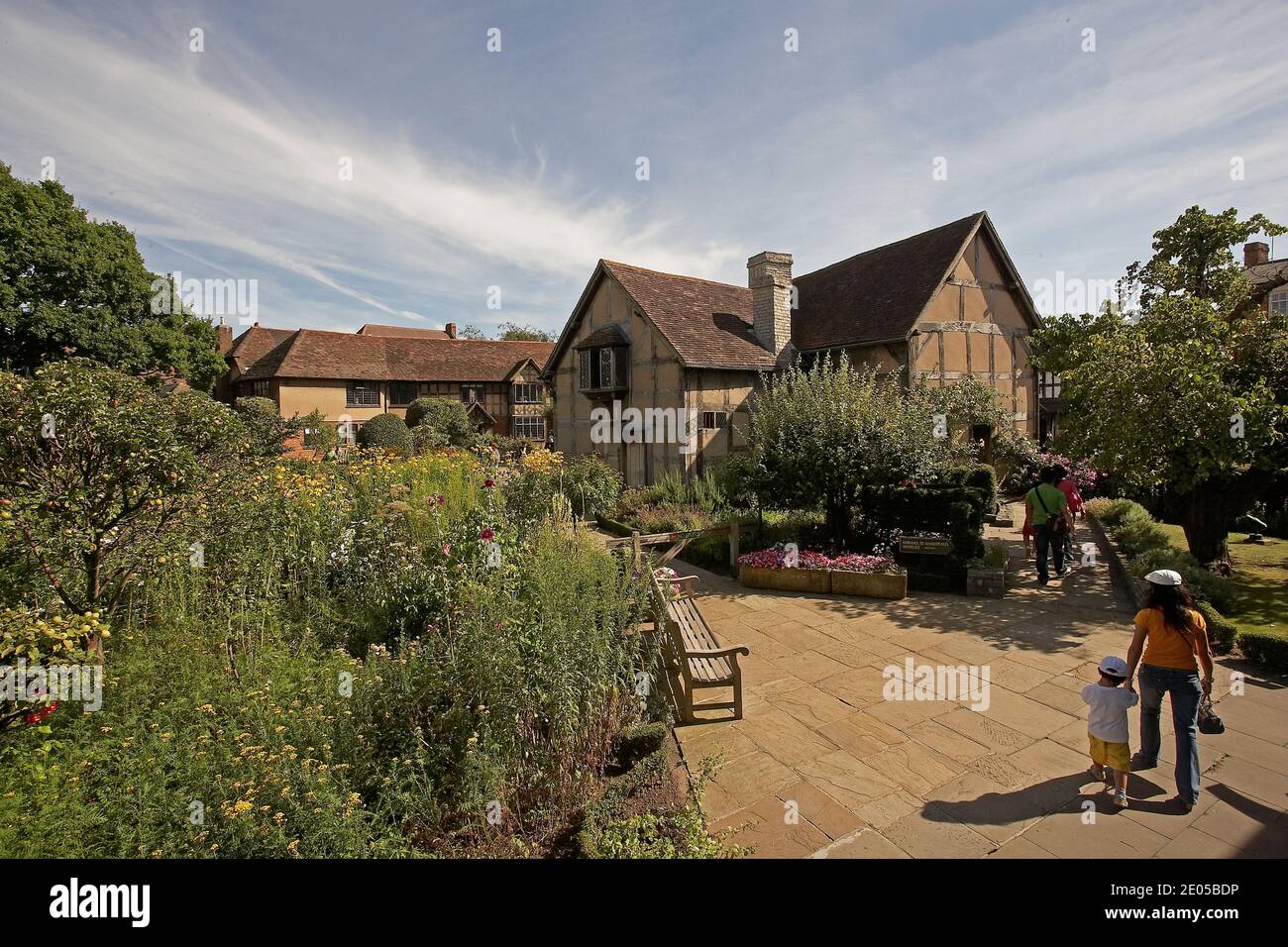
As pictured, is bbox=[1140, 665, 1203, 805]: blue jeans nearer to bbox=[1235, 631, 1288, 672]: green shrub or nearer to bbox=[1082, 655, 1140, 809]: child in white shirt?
bbox=[1082, 655, 1140, 809]: child in white shirt

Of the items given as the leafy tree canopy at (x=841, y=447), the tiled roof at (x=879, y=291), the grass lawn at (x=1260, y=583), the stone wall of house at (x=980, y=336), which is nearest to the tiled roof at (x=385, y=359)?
the tiled roof at (x=879, y=291)

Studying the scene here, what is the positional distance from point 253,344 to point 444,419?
18.9 metres

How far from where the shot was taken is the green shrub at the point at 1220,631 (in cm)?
677

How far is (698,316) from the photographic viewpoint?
18.6 metres

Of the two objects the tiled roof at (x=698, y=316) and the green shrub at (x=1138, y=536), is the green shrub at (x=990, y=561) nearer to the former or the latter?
the green shrub at (x=1138, y=536)

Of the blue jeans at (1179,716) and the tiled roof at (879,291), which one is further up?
the tiled roof at (879,291)

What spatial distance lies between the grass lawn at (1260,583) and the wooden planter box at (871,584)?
365 cm

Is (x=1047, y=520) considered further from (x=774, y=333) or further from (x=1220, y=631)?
(x=774, y=333)

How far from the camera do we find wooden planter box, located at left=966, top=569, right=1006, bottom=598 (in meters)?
9.05

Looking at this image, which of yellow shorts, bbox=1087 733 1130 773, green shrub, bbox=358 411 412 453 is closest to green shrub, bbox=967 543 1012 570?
yellow shorts, bbox=1087 733 1130 773

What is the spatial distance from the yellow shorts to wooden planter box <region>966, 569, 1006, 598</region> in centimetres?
521
